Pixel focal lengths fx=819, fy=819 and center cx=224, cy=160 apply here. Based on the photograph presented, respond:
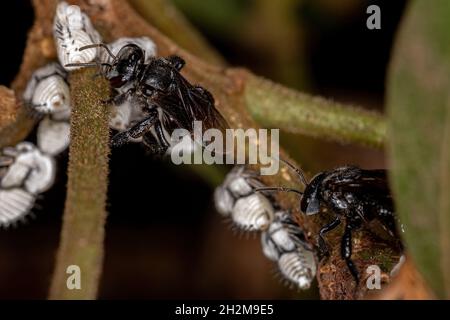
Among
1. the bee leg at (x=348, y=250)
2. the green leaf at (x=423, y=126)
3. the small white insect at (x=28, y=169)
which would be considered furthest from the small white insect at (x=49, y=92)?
the green leaf at (x=423, y=126)

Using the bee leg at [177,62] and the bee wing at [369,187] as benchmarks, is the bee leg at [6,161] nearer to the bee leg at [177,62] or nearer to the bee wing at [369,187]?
the bee leg at [177,62]

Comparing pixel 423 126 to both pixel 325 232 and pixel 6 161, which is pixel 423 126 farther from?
pixel 6 161

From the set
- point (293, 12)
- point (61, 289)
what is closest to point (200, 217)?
point (293, 12)

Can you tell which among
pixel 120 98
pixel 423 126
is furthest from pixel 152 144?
pixel 423 126

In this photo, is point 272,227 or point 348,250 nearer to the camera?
point 348,250

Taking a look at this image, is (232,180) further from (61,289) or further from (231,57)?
(231,57)
